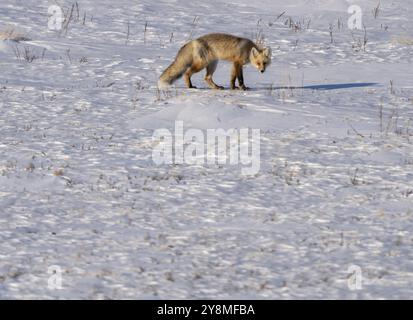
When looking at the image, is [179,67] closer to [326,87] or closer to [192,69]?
[192,69]

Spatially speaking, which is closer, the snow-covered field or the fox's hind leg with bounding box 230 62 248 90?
the snow-covered field

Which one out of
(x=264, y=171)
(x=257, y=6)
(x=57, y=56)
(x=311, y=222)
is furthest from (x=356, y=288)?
(x=257, y=6)

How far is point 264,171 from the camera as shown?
9.68m

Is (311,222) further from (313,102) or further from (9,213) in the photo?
(313,102)

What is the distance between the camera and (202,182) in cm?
930

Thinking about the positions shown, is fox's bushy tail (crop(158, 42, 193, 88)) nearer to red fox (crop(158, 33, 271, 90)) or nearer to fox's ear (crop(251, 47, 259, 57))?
red fox (crop(158, 33, 271, 90))

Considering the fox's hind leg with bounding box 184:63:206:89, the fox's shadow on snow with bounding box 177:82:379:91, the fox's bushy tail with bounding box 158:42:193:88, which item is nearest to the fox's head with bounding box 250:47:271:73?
the fox's shadow on snow with bounding box 177:82:379:91

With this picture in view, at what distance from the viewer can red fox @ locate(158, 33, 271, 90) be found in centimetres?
1370

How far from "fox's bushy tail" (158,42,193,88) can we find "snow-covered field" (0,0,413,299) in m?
0.25

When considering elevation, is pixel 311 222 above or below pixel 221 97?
below

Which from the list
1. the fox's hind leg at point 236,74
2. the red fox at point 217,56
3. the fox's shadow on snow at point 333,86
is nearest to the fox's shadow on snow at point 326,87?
the fox's shadow on snow at point 333,86

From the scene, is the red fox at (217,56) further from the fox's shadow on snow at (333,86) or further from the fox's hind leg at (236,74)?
the fox's shadow on snow at (333,86)

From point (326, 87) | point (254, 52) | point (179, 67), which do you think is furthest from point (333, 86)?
point (179, 67)

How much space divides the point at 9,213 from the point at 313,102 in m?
6.05
